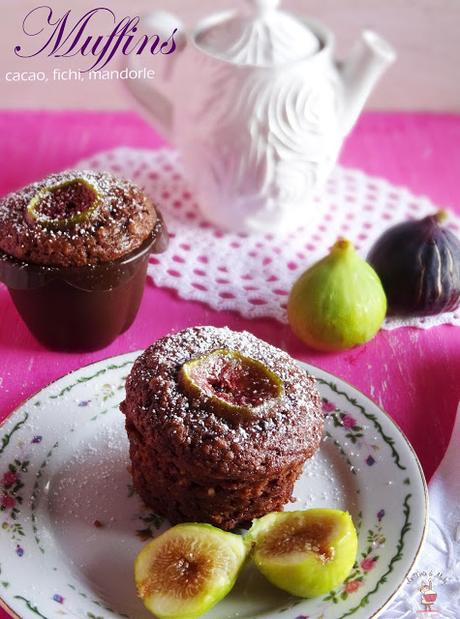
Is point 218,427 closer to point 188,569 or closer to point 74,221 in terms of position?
point 188,569

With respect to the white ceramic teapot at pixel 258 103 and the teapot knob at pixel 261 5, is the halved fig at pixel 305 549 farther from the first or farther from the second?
the teapot knob at pixel 261 5

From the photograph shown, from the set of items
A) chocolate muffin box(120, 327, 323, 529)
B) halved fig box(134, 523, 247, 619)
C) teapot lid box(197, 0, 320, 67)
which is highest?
teapot lid box(197, 0, 320, 67)

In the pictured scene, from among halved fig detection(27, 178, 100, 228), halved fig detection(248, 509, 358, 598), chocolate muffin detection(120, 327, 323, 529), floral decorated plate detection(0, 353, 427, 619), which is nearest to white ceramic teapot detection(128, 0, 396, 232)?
halved fig detection(27, 178, 100, 228)

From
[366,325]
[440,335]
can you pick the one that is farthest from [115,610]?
[440,335]

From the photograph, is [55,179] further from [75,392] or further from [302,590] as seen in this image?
[302,590]

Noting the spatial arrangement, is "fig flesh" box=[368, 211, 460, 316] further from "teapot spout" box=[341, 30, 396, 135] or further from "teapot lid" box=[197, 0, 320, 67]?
"teapot lid" box=[197, 0, 320, 67]

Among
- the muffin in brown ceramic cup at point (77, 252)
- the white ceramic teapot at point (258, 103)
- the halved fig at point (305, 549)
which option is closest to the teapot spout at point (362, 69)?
the white ceramic teapot at point (258, 103)
